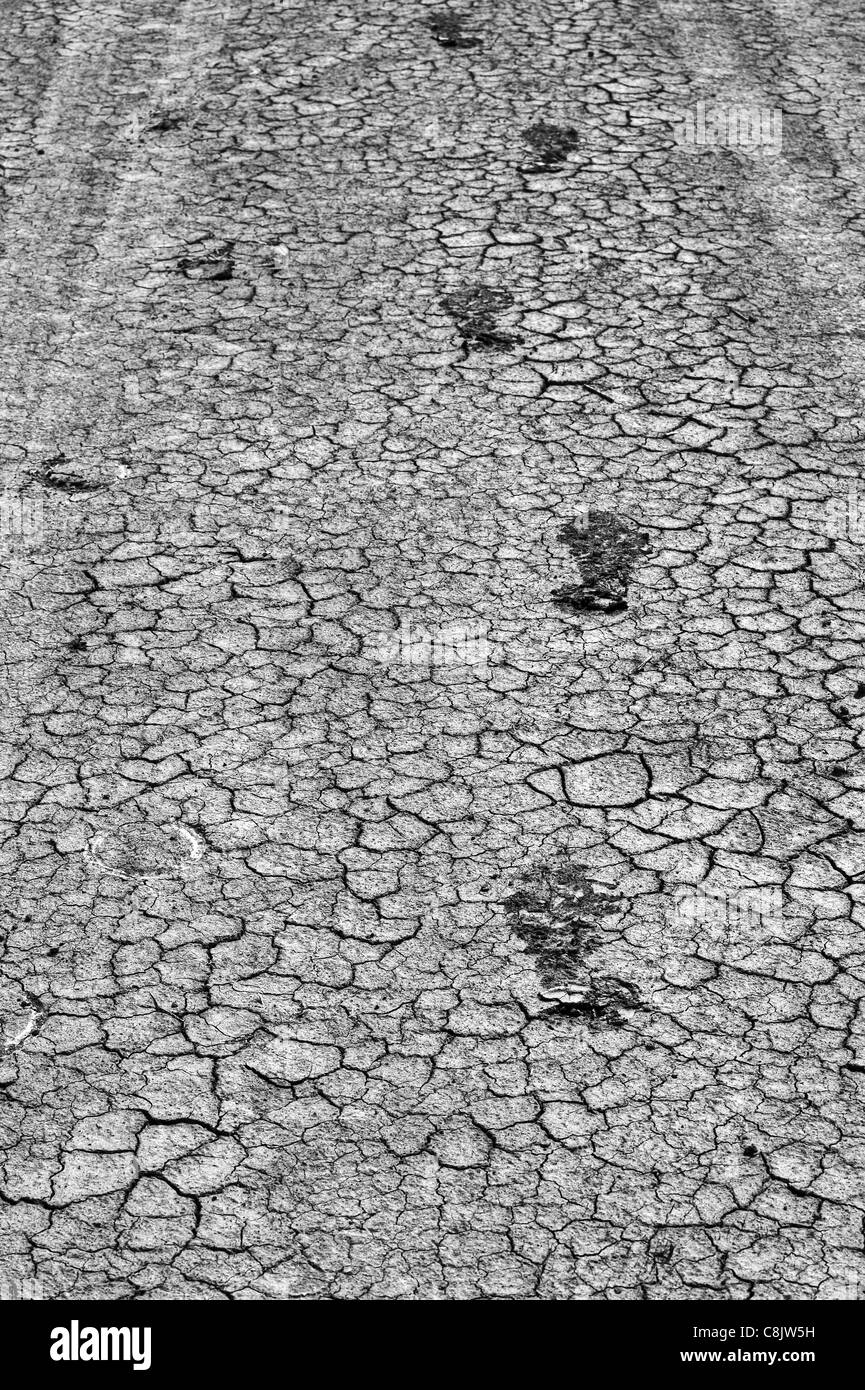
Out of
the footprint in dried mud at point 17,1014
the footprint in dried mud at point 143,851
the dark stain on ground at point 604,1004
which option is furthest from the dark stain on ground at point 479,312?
the footprint in dried mud at point 17,1014

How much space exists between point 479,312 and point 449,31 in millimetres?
2441

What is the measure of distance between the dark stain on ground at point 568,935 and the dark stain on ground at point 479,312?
7.40 feet

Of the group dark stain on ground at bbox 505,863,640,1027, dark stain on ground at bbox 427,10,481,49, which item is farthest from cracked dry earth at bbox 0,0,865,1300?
dark stain on ground at bbox 427,10,481,49

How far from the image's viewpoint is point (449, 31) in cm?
681

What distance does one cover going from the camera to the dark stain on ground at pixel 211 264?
5289 mm

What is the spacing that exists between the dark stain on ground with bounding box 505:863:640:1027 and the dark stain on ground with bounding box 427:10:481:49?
4.70 m

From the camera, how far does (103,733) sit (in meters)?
3.65

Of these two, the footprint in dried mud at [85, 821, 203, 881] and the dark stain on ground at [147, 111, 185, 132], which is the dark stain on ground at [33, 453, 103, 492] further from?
the dark stain on ground at [147, 111, 185, 132]

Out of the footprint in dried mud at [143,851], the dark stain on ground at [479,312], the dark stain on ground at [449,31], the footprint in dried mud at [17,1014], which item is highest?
the dark stain on ground at [449,31]

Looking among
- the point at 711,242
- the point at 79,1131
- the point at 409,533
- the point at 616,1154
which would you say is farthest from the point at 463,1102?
the point at 711,242

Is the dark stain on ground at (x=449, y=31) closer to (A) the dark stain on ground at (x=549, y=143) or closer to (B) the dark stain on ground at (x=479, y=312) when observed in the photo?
(A) the dark stain on ground at (x=549, y=143)

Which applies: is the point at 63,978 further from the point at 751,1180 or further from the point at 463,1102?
the point at 751,1180

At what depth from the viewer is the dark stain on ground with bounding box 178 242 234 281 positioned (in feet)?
17.4
